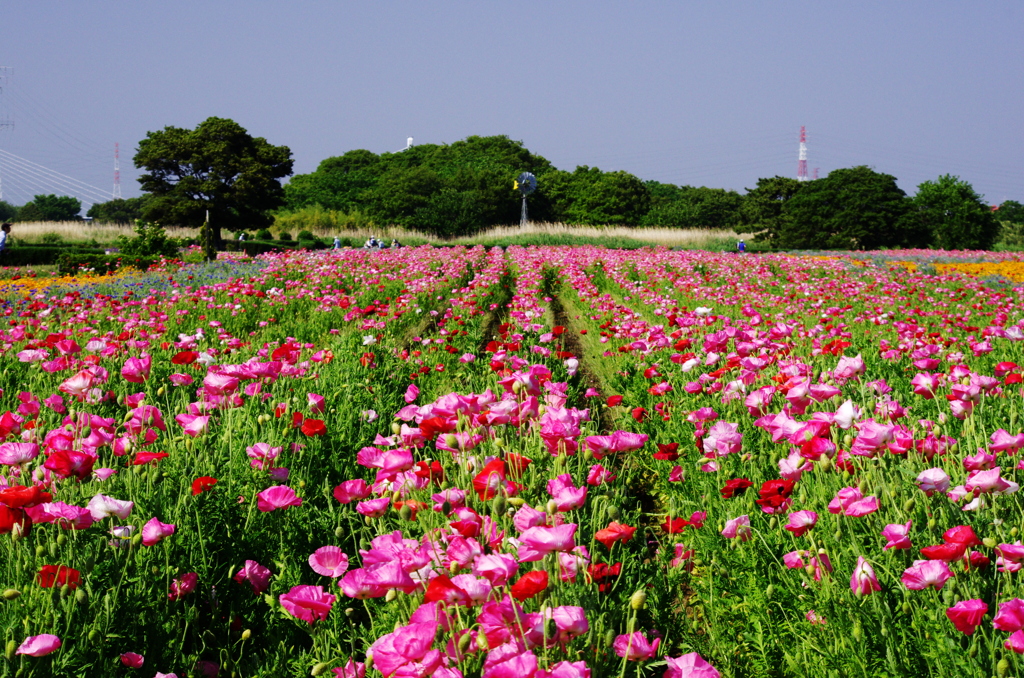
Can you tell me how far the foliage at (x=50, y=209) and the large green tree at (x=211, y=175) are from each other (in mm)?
51547

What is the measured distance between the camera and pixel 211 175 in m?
37.6

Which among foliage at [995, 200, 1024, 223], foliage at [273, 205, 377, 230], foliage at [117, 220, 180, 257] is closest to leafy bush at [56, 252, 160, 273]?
foliage at [117, 220, 180, 257]

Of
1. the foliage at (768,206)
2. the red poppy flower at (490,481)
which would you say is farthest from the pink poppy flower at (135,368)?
the foliage at (768,206)

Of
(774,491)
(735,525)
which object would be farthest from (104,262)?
(774,491)

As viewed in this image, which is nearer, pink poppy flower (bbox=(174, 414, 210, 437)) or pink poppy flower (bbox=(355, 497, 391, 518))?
pink poppy flower (bbox=(355, 497, 391, 518))

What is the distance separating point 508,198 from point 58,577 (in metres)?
51.3

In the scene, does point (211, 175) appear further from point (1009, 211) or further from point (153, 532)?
point (1009, 211)

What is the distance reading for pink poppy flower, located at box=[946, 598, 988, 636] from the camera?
1.46 metres

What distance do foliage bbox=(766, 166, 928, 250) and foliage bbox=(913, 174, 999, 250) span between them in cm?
123

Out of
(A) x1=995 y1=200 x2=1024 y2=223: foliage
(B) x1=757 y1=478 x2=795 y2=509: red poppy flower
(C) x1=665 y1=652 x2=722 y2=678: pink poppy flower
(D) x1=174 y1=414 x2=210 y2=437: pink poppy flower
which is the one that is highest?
(A) x1=995 y1=200 x2=1024 y2=223: foliage

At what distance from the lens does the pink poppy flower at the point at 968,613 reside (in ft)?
4.78

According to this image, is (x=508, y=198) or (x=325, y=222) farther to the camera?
(x=508, y=198)

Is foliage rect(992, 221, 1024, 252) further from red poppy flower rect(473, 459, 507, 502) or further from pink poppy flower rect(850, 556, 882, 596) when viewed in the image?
red poppy flower rect(473, 459, 507, 502)

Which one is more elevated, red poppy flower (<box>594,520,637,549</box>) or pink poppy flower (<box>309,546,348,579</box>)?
red poppy flower (<box>594,520,637,549</box>)
